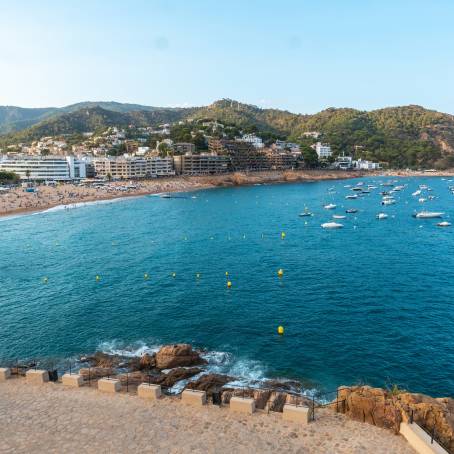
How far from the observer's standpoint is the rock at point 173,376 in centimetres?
2323

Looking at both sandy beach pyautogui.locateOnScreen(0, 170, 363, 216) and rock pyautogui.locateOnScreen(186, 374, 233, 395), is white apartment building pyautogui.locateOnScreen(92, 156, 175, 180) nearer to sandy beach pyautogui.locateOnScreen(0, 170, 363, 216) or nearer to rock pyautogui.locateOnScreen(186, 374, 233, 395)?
sandy beach pyautogui.locateOnScreen(0, 170, 363, 216)

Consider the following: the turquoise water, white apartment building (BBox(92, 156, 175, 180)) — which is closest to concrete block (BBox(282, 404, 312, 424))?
the turquoise water

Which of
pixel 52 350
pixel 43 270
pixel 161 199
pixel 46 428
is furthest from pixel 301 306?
pixel 161 199

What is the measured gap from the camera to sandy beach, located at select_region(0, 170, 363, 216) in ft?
320

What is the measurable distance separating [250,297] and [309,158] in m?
163

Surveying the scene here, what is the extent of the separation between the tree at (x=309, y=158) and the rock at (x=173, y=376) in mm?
175239

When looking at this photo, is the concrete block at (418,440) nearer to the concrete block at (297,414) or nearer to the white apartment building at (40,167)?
the concrete block at (297,414)

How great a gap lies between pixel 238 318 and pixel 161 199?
89056mm

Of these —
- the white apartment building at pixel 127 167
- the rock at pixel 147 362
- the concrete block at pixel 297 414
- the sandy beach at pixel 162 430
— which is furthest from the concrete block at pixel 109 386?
the white apartment building at pixel 127 167

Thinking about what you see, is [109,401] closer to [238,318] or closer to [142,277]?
[238,318]

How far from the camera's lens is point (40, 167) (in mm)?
140125

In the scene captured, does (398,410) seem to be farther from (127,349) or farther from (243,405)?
(127,349)

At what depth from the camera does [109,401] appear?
17.6 m

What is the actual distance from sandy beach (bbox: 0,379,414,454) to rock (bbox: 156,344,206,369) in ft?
24.7
